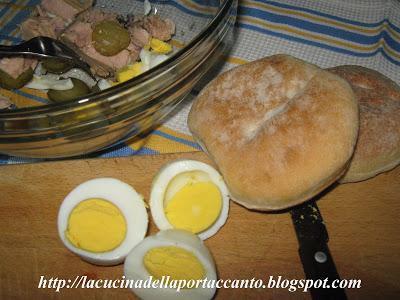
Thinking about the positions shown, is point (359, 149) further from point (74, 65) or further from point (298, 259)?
point (74, 65)

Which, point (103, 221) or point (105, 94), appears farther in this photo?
point (103, 221)

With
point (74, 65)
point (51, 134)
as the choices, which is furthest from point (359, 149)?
point (74, 65)

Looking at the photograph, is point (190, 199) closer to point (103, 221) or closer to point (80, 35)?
point (103, 221)

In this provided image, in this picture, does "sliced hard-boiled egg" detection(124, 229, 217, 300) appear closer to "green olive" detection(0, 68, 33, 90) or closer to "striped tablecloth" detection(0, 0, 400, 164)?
"striped tablecloth" detection(0, 0, 400, 164)

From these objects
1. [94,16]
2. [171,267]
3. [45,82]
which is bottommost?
[171,267]

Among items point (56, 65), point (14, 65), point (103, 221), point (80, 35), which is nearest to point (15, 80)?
point (14, 65)

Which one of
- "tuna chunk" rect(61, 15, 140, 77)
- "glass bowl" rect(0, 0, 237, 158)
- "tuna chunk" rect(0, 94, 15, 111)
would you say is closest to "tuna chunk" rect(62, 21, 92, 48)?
"tuna chunk" rect(61, 15, 140, 77)
